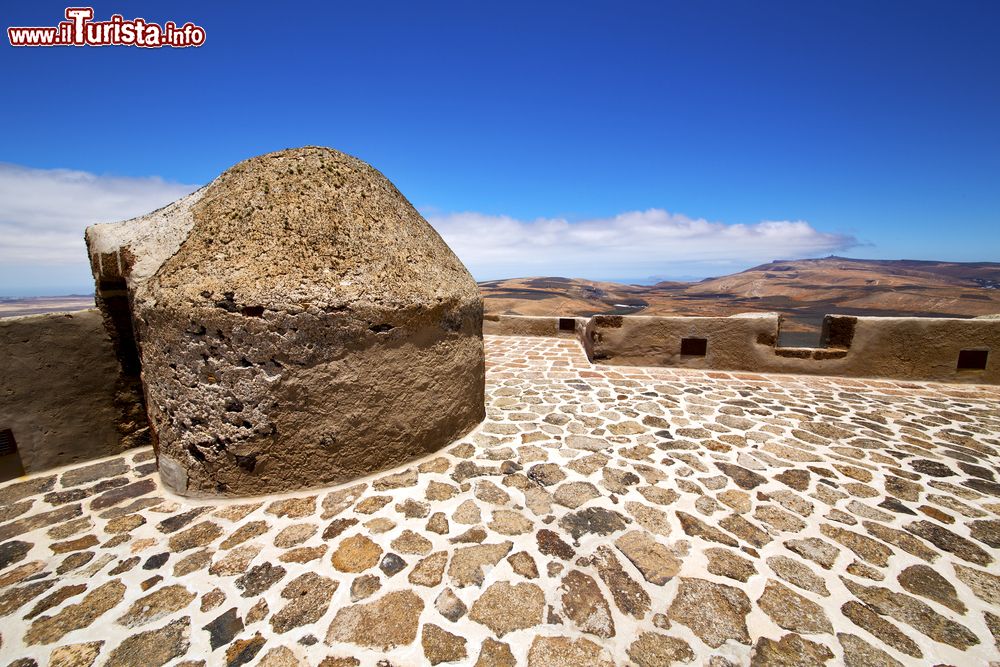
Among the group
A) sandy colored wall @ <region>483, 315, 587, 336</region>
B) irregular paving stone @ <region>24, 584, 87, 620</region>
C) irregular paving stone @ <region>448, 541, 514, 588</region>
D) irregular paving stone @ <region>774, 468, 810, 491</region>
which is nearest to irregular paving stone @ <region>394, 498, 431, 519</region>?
irregular paving stone @ <region>448, 541, 514, 588</region>

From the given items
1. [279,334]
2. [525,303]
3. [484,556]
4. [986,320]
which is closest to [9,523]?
[279,334]

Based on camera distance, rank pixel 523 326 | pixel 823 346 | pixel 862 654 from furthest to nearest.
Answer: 1. pixel 523 326
2. pixel 823 346
3. pixel 862 654

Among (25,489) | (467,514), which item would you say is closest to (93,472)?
(25,489)

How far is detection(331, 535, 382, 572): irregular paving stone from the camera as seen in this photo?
2.29 m

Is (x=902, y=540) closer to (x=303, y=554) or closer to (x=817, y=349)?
(x=303, y=554)

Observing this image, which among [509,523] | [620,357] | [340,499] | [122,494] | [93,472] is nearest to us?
[509,523]

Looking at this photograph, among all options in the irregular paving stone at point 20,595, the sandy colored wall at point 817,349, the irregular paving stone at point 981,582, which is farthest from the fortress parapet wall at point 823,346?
the irregular paving stone at point 20,595

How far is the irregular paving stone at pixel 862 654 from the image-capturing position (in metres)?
1.72

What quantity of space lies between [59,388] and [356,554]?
3.07 m

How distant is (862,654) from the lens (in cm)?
177

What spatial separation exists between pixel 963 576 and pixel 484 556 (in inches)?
108

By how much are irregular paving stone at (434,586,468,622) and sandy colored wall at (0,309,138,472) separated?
11.8 ft

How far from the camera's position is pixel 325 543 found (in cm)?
247

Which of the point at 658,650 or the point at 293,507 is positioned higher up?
the point at 293,507
